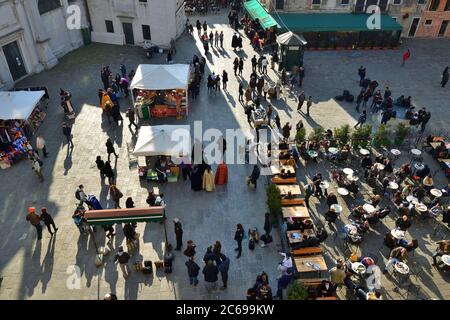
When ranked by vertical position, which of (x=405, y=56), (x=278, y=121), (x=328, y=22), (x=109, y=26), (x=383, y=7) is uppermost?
(x=383, y=7)

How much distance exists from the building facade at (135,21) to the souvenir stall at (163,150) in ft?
45.6

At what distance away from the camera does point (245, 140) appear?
20219 millimetres

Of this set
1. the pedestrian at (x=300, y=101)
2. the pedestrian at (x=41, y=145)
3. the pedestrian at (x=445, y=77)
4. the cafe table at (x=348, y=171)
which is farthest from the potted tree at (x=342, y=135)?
the pedestrian at (x=41, y=145)

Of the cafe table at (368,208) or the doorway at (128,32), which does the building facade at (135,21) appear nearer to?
the doorway at (128,32)

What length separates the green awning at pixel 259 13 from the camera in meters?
29.3

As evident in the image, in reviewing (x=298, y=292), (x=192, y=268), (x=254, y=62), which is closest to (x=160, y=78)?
(x=254, y=62)

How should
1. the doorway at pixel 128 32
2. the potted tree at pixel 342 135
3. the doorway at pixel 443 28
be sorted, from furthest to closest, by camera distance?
1. the doorway at pixel 443 28
2. the doorway at pixel 128 32
3. the potted tree at pixel 342 135

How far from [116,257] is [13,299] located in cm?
352

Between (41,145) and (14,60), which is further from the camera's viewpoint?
(14,60)

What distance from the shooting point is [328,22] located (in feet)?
97.7

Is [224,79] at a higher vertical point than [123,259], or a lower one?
higher

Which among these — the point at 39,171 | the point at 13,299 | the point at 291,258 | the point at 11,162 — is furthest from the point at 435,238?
the point at 11,162

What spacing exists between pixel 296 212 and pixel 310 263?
241 cm

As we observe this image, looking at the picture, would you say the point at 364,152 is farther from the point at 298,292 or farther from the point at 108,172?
the point at 108,172
